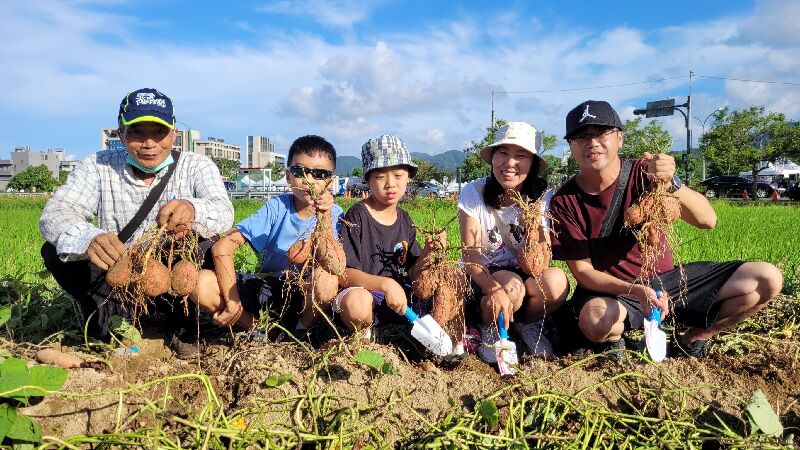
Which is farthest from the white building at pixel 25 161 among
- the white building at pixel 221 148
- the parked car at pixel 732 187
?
the parked car at pixel 732 187

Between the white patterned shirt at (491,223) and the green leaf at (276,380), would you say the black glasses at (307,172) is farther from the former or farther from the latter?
the green leaf at (276,380)

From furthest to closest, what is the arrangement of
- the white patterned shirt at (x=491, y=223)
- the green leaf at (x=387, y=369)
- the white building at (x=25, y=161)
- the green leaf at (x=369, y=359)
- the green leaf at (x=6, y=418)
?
the white building at (x=25, y=161) < the white patterned shirt at (x=491, y=223) < the green leaf at (x=387, y=369) < the green leaf at (x=369, y=359) < the green leaf at (x=6, y=418)

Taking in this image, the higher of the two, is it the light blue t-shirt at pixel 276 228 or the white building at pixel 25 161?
the white building at pixel 25 161

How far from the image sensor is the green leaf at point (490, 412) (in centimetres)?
186

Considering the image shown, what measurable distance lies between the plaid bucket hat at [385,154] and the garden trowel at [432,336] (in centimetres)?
80

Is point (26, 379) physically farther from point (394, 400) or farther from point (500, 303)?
point (500, 303)

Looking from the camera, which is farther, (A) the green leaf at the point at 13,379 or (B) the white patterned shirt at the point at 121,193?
(B) the white patterned shirt at the point at 121,193

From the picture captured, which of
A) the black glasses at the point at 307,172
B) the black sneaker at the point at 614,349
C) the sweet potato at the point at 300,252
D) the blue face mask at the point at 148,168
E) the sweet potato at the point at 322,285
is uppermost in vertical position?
the blue face mask at the point at 148,168

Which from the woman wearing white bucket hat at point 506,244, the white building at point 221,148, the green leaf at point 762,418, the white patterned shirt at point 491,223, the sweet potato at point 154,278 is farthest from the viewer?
the white building at point 221,148

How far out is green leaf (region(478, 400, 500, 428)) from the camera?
186 centimetres

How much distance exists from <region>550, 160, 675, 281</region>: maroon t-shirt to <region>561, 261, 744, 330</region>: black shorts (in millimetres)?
115

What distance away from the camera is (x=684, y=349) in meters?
2.75

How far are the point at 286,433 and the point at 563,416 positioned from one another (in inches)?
37.8

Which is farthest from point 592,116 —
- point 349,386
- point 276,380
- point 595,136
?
point 276,380
